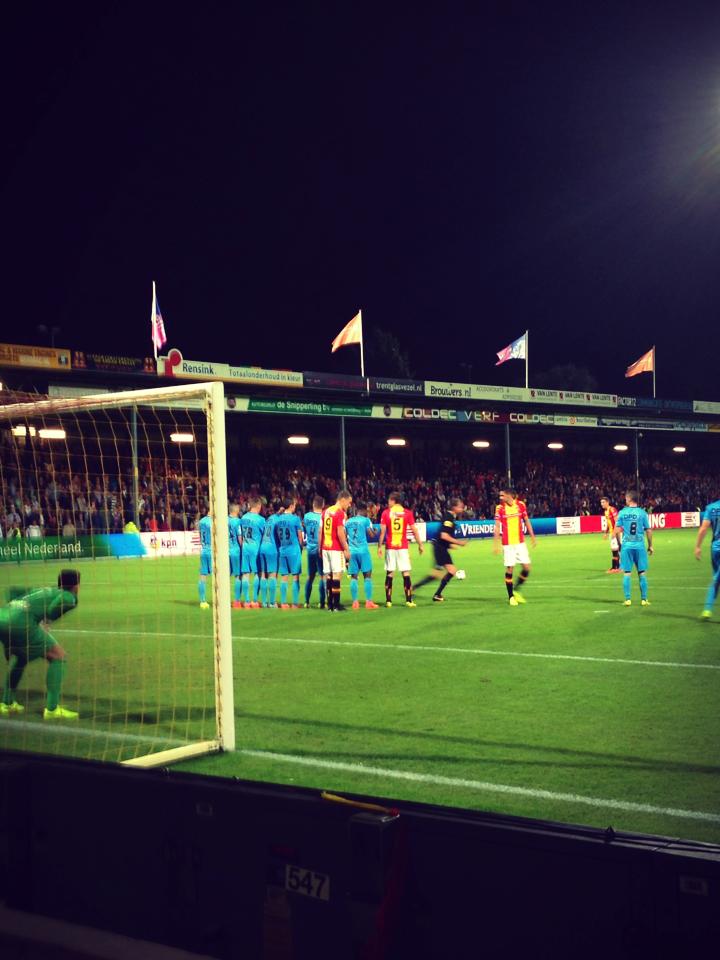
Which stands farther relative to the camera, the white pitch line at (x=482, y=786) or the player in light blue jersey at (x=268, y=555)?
the player in light blue jersey at (x=268, y=555)

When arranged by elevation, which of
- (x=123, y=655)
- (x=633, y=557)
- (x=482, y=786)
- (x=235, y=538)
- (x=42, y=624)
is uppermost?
(x=235, y=538)

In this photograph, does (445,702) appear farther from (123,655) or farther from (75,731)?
(123,655)

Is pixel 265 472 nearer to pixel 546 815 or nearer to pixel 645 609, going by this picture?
pixel 645 609

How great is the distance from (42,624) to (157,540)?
21.1 m

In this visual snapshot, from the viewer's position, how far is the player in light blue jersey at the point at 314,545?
1559 cm

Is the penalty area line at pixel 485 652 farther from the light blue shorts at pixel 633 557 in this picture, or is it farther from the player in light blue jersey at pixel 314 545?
the light blue shorts at pixel 633 557

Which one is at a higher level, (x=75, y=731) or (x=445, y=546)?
(x=445, y=546)

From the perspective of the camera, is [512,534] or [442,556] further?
[442,556]

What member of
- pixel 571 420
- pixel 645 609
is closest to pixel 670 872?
pixel 645 609

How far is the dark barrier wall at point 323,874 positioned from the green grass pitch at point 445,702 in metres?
2.46

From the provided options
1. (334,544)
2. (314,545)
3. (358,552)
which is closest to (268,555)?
(314,545)

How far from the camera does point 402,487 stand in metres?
45.3

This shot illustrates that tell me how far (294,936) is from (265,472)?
39.8 m

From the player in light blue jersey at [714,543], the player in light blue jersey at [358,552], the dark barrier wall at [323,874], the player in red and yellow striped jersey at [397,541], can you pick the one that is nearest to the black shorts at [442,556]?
the player in red and yellow striped jersey at [397,541]
